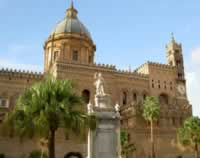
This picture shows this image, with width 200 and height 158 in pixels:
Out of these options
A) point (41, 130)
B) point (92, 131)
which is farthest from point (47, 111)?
point (92, 131)

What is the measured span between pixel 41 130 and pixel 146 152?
26.7 meters

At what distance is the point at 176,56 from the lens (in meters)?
55.7

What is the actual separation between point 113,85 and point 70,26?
1436cm

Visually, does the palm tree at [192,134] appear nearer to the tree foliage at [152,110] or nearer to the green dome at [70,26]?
the tree foliage at [152,110]

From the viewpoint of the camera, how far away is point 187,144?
34.0m

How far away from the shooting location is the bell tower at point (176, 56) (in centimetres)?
5422

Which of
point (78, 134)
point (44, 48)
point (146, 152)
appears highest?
point (44, 48)

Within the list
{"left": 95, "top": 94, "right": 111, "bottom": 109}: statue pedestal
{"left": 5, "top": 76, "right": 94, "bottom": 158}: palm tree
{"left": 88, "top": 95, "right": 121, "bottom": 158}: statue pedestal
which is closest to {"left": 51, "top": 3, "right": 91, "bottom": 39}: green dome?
{"left": 95, "top": 94, "right": 111, "bottom": 109}: statue pedestal

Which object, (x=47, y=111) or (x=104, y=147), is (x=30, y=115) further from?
(x=104, y=147)

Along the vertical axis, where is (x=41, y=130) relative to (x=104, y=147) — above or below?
above

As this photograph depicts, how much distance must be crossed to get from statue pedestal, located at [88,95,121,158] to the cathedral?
51.4ft

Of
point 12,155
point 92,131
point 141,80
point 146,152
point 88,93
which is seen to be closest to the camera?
point 92,131

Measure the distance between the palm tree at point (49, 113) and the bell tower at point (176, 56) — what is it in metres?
41.5

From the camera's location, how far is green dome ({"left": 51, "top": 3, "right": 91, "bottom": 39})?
5134 cm
